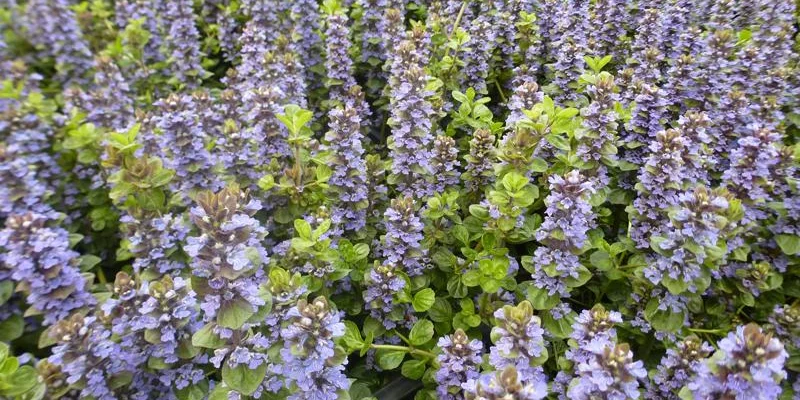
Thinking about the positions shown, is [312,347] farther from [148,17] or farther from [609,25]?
[148,17]

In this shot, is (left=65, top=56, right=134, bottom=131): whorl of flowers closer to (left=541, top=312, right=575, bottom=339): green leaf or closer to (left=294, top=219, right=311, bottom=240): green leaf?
(left=294, top=219, right=311, bottom=240): green leaf

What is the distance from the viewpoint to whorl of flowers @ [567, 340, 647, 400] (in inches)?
62.4

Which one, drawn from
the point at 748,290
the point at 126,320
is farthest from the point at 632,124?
the point at 126,320

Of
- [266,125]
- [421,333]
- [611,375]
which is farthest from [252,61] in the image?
[611,375]

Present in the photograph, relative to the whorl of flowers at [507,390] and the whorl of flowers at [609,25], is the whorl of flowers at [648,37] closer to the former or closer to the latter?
the whorl of flowers at [609,25]

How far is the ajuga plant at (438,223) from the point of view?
1.86 metres

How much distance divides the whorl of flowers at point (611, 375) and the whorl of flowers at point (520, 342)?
18cm

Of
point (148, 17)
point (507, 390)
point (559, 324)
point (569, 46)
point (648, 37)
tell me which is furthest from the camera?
point (148, 17)

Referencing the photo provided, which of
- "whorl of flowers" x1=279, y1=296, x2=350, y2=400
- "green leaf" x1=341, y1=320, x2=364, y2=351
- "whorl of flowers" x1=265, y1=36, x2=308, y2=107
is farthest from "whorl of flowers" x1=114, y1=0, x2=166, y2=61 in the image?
"whorl of flowers" x1=279, y1=296, x2=350, y2=400

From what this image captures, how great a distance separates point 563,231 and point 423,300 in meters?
0.70

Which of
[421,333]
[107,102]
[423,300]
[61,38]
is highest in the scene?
[61,38]

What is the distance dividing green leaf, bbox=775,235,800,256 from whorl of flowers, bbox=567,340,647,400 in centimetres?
119

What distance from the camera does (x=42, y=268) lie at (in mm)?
2193

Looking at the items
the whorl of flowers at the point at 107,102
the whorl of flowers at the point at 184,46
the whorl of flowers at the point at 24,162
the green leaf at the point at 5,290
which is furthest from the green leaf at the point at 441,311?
the whorl of flowers at the point at 184,46
